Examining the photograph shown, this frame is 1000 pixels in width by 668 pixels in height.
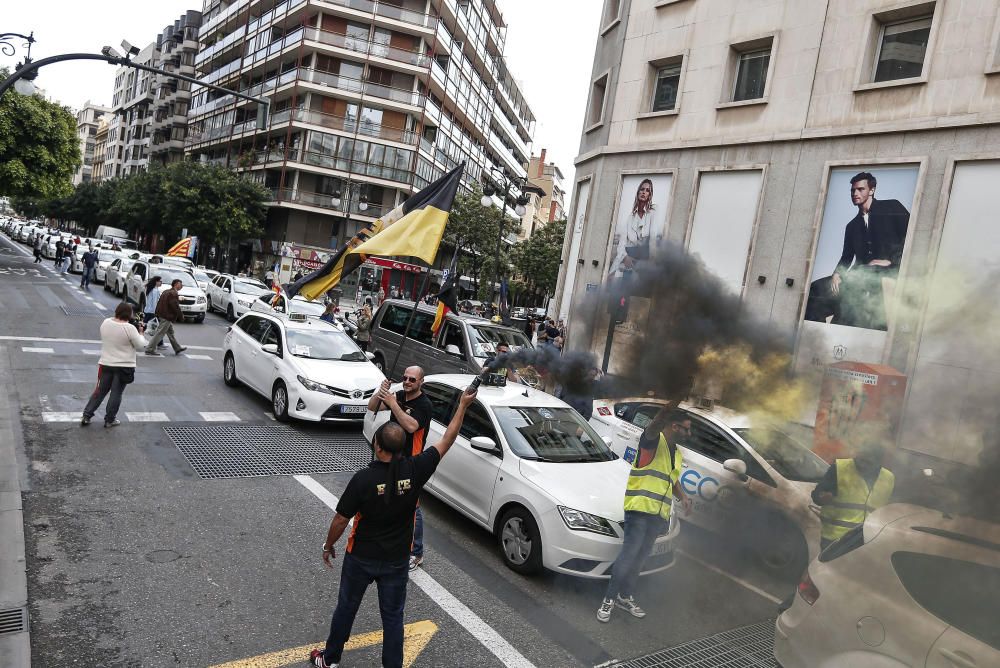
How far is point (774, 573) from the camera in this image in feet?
20.6

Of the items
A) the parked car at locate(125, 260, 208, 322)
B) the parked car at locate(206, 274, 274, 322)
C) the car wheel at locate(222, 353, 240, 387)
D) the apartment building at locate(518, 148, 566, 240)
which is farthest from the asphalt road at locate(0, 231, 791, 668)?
the apartment building at locate(518, 148, 566, 240)

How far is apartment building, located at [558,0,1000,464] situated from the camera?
38.7 feet

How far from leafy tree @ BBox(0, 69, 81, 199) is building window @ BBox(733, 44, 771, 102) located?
30986mm

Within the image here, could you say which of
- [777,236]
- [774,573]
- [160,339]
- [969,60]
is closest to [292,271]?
[160,339]

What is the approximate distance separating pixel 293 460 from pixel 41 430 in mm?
3038

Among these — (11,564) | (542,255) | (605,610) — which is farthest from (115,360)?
(542,255)

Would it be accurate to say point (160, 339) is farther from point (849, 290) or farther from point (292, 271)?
point (292, 271)

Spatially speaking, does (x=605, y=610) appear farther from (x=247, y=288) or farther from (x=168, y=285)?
(x=247, y=288)

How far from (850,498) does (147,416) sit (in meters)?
8.58

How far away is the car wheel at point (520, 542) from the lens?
5.60 m

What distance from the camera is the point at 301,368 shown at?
983cm

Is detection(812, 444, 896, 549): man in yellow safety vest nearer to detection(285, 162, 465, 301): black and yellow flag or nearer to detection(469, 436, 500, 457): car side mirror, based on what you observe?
detection(469, 436, 500, 457): car side mirror

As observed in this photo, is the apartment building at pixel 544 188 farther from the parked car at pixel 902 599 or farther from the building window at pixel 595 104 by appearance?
the parked car at pixel 902 599

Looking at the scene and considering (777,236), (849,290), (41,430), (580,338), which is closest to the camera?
(580,338)
